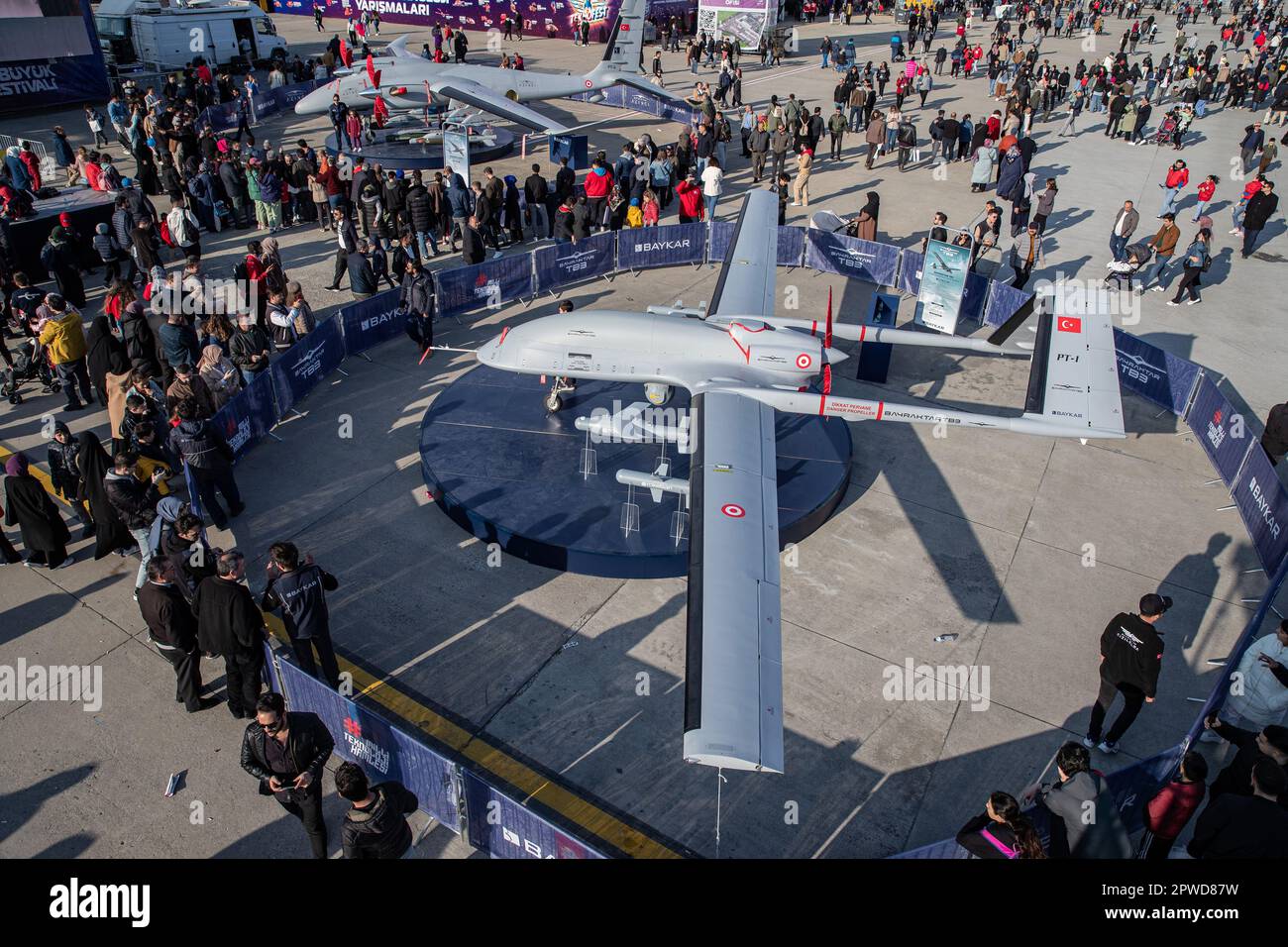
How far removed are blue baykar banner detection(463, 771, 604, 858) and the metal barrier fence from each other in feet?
0.05

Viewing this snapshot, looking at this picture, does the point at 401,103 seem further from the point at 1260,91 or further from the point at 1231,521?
the point at 1260,91

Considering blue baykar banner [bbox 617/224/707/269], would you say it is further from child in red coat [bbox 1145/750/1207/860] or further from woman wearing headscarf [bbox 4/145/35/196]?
child in red coat [bbox 1145/750/1207/860]

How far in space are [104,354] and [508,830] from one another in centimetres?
1272

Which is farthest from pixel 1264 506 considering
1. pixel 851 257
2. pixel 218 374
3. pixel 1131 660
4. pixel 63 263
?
pixel 63 263

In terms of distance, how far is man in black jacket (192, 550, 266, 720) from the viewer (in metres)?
9.34

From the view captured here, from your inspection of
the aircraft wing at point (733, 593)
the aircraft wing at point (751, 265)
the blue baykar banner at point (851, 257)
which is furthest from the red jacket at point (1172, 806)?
the blue baykar banner at point (851, 257)

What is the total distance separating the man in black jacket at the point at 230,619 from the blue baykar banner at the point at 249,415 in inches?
229

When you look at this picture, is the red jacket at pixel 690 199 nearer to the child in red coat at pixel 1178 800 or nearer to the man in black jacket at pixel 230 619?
the man in black jacket at pixel 230 619

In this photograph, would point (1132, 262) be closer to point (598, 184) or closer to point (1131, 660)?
point (598, 184)

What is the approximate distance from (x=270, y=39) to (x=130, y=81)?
764 cm

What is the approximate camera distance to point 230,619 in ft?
30.8

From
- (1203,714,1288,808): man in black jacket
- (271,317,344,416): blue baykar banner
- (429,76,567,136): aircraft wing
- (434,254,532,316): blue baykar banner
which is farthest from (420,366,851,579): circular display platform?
(429,76,567,136): aircraft wing

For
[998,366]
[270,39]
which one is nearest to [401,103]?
[270,39]

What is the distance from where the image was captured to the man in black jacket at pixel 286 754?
8.02m
